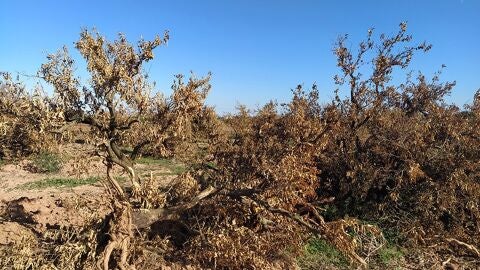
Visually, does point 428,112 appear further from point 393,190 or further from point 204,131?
point 204,131

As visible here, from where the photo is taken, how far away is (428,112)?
1212cm

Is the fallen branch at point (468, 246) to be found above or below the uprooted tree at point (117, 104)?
below

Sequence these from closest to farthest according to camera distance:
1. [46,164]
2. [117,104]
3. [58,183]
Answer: [117,104] < [58,183] < [46,164]

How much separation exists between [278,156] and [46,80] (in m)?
3.74

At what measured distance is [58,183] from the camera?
12.1 meters

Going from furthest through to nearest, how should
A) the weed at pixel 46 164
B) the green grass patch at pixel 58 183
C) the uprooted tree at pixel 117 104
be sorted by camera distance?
the weed at pixel 46 164 < the green grass patch at pixel 58 183 < the uprooted tree at pixel 117 104

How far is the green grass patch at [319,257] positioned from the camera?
8.39 m

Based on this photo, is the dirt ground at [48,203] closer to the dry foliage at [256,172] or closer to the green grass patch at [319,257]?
the dry foliage at [256,172]

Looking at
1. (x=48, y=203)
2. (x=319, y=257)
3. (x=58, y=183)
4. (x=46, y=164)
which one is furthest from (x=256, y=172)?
(x=46, y=164)

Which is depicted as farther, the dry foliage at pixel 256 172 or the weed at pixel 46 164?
the weed at pixel 46 164

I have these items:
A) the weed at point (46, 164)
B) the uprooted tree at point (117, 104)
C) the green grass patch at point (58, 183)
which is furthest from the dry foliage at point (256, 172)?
the weed at point (46, 164)

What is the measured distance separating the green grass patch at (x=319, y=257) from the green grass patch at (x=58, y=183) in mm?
5521

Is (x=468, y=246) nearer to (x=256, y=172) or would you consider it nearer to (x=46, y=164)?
(x=256, y=172)

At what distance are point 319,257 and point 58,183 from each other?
688 centimetres
